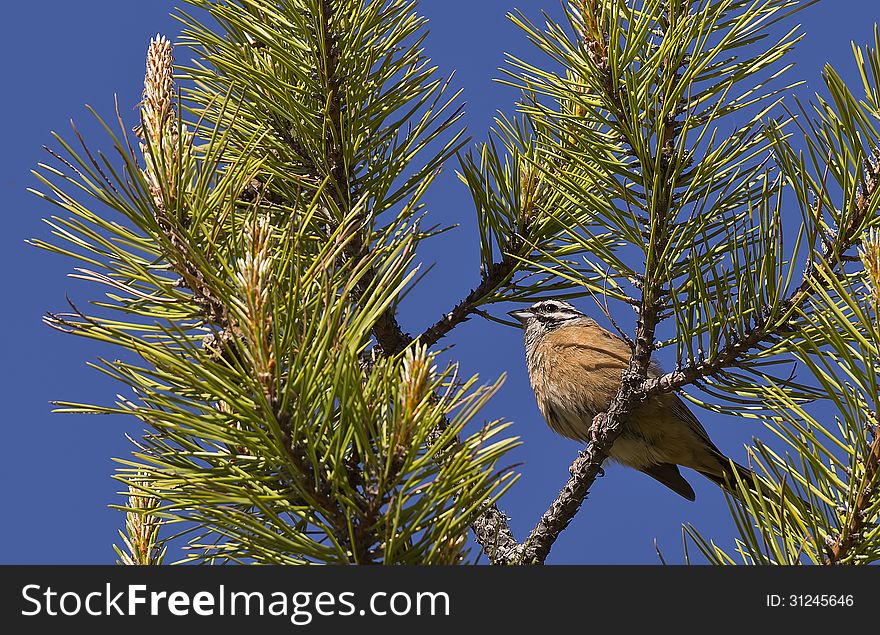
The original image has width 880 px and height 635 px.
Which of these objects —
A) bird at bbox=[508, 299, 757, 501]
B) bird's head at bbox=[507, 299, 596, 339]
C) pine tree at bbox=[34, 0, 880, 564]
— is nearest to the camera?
pine tree at bbox=[34, 0, 880, 564]

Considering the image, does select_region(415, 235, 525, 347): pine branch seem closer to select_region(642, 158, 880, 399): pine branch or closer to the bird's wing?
select_region(642, 158, 880, 399): pine branch

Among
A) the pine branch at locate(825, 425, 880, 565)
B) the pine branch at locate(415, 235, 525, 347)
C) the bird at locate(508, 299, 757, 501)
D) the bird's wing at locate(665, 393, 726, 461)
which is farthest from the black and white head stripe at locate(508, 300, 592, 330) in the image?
the pine branch at locate(825, 425, 880, 565)

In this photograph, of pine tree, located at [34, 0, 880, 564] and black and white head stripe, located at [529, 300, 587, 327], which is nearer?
pine tree, located at [34, 0, 880, 564]

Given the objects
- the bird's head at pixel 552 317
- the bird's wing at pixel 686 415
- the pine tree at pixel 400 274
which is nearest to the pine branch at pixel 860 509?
the pine tree at pixel 400 274

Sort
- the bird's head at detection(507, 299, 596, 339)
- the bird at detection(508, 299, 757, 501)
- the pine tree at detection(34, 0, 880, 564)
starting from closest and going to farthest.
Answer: the pine tree at detection(34, 0, 880, 564) < the bird at detection(508, 299, 757, 501) < the bird's head at detection(507, 299, 596, 339)

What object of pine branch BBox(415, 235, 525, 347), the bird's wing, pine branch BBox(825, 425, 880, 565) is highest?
the bird's wing

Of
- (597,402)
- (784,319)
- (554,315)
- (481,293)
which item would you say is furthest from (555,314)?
(784,319)

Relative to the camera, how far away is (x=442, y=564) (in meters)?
1.91

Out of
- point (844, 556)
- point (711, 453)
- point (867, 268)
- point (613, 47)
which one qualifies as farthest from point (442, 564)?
point (711, 453)

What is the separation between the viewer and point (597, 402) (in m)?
4.22

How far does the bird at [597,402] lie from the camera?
14.0 feet

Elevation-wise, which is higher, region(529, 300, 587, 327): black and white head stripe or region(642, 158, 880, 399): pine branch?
region(529, 300, 587, 327): black and white head stripe

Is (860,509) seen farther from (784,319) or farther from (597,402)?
(597,402)

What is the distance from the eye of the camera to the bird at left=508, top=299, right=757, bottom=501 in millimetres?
4273
